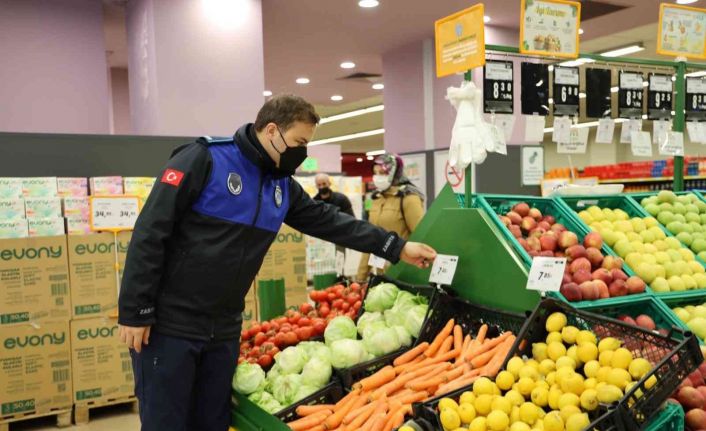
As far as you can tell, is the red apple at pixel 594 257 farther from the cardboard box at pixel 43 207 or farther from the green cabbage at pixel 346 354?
the cardboard box at pixel 43 207

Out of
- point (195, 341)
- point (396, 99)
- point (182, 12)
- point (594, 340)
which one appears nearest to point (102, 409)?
point (195, 341)

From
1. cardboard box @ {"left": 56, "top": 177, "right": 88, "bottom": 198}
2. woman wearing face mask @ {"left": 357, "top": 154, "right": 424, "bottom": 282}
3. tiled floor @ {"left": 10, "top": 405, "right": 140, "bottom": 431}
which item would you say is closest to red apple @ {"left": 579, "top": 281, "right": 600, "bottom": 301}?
woman wearing face mask @ {"left": 357, "top": 154, "right": 424, "bottom": 282}

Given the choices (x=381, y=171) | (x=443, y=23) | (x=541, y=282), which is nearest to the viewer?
(x=541, y=282)

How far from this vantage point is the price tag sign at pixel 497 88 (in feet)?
→ 9.36

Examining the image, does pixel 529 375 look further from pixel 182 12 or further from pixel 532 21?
pixel 182 12

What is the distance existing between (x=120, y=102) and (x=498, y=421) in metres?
9.78

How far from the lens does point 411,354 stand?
93.5 inches

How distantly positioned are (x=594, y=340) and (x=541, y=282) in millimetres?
266

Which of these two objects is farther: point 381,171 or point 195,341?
point 381,171

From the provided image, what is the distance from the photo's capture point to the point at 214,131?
6.12 metres

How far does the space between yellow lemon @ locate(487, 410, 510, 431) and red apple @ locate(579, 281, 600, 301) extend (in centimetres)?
70

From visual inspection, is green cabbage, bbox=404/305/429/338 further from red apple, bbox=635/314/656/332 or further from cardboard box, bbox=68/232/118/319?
cardboard box, bbox=68/232/118/319

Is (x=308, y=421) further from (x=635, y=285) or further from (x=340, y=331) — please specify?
(x=635, y=285)

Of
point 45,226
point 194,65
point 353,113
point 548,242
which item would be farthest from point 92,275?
point 353,113
